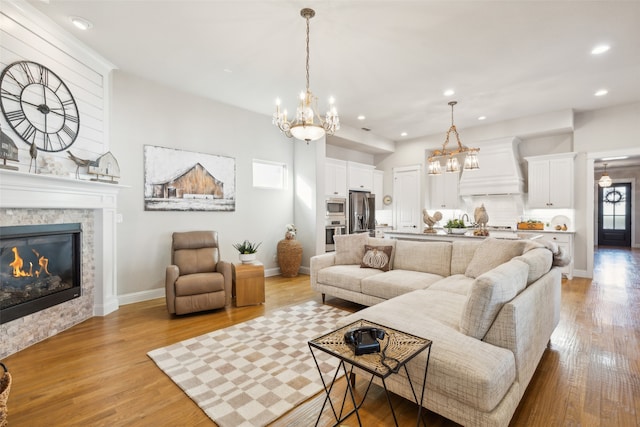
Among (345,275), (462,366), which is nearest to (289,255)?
(345,275)

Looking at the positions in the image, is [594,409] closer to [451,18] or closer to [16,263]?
[451,18]

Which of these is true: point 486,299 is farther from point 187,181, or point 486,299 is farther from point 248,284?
point 187,181

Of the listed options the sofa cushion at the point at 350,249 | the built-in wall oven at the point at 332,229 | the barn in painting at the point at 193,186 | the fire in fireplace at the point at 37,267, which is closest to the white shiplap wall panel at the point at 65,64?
the fire in fireplace at the point at 37,267

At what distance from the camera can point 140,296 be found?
4113mm

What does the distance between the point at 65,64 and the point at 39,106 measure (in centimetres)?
60

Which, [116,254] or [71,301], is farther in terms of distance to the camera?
[116,254]

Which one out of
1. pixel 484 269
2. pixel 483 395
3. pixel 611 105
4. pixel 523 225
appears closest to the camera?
pixel 483 395

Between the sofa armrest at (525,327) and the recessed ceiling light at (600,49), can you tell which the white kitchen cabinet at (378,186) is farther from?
the sofa armrest at (525,327)

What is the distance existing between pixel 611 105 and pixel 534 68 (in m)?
2.69

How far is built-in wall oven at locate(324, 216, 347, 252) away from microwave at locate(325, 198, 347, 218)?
86 mm

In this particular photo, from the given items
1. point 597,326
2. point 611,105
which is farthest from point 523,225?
point 597,326

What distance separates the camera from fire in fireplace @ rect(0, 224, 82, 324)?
262cm

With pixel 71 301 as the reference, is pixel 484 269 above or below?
above

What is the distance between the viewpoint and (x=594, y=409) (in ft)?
6.11
